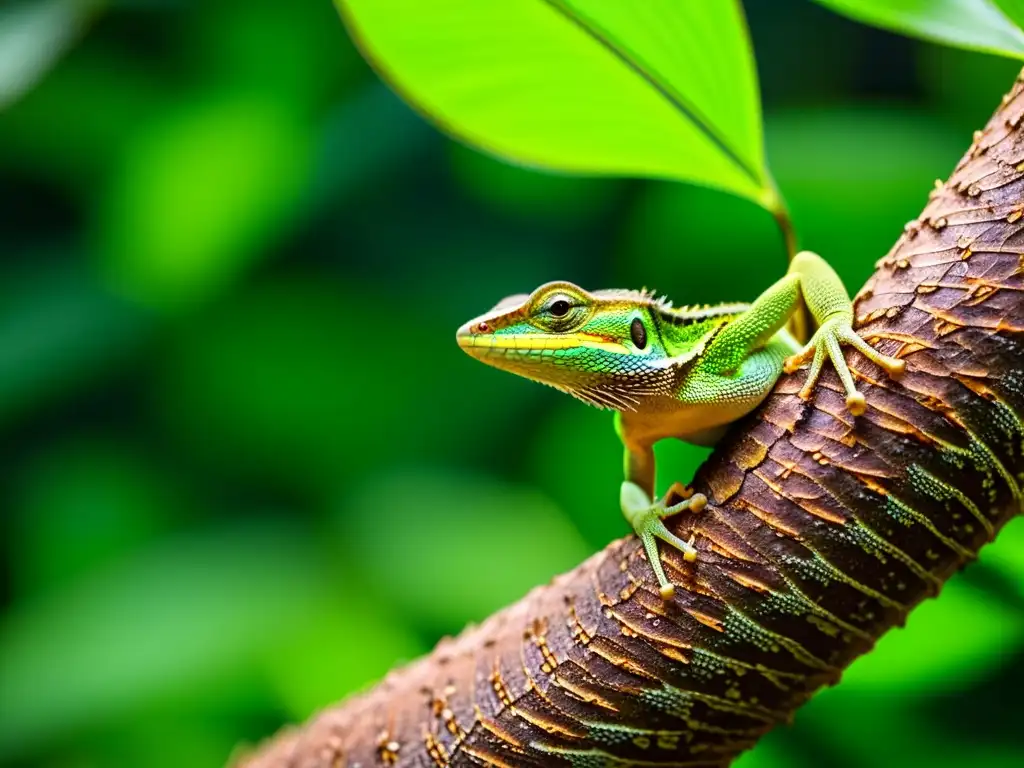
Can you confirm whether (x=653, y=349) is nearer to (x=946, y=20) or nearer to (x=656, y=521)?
(x=656, y=521)

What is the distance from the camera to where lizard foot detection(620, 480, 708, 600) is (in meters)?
1.33

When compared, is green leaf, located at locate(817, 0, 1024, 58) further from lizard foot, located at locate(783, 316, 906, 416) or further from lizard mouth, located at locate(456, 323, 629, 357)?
lizard mouth, located at locate(456, 323, 629, 357)

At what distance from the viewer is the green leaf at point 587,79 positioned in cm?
151

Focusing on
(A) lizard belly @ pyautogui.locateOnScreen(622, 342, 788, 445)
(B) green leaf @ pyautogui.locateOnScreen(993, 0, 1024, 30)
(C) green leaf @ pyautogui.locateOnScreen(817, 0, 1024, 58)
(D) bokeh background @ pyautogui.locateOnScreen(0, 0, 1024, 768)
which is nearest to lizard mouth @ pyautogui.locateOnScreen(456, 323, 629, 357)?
(A) lizard belly @ pyautogui.locateOnScreen(622, 342, 788, 445)

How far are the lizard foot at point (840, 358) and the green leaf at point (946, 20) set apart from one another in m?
0.45

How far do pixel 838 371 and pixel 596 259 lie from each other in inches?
130

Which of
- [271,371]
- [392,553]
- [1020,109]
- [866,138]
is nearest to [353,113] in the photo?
[271,371]

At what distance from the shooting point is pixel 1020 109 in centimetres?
126

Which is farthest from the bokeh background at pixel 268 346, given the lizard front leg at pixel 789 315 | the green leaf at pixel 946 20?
the green leaf at pixel 946 20

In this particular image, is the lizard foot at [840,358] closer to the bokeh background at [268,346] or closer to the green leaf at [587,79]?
the green leaf at [587,79]

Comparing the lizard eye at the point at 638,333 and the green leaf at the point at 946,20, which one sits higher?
the green leaf at the point at 946,20

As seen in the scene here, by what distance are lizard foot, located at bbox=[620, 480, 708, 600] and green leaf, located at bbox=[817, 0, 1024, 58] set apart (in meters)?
0.77

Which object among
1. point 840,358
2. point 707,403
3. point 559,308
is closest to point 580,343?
point 559,308

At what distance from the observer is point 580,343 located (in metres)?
1.63
